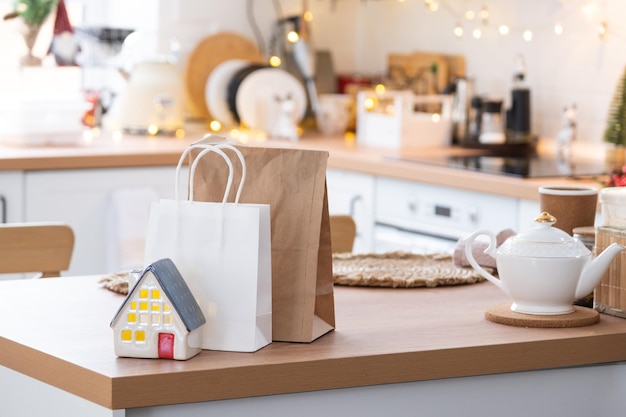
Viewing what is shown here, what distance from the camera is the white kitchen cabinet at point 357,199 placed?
3.53 metres

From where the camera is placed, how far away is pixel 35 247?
220 cm

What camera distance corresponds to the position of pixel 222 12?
4.54m

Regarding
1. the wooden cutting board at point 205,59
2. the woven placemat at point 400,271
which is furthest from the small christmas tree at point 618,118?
the wooden cutting board at point 205,59

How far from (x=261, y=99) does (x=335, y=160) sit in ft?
2.32

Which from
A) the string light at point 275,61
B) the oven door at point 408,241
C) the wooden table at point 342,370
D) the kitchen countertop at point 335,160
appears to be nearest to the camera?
the wooden table at point 342,370

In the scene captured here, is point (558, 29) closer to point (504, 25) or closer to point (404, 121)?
point (504, 25)

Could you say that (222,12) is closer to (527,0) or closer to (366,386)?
(527,0)

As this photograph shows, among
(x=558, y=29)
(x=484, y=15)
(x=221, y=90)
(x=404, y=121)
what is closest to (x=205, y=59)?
(x=221, y=90)

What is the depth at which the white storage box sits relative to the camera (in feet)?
12.8

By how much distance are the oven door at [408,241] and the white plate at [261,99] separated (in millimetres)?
890

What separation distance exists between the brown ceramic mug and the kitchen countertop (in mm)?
1185

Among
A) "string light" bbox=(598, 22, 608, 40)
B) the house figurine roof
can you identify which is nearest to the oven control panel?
"string light" bbox=(598, 22, 608, 40)

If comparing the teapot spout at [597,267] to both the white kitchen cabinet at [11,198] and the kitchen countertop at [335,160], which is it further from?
the white kitchen cabinet at [11,198]

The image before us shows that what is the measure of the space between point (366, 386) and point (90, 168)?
2.37 metres
